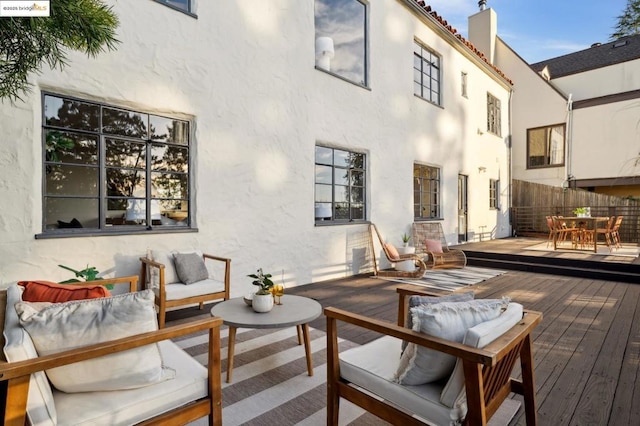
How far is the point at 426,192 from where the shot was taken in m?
8.72

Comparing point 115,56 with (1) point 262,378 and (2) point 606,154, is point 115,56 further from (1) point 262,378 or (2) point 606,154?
(2) point 606,154

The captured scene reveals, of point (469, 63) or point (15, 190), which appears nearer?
point (15, 190)

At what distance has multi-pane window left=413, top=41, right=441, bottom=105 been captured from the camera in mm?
8289

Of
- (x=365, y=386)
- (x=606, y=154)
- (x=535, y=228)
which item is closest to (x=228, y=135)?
(x=365, y=386)

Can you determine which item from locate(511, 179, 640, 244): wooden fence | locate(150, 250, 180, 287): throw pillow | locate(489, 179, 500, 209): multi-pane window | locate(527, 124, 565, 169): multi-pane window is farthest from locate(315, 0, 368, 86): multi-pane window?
locate(527, 124, 565, 169): multi-pane window

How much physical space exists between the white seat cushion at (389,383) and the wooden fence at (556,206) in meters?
11.6

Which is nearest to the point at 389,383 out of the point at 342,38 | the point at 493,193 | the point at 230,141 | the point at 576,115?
the point at 230,141

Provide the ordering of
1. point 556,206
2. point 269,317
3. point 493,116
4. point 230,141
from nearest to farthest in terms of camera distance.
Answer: point 269,317
point 230,141
point 556,206
point 493,116

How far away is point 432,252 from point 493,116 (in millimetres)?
7322

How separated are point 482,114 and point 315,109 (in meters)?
7.45

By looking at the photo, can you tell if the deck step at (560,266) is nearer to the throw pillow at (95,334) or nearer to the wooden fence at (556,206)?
the wooden fence at (556,206)

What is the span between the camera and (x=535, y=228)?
12305 millimetres

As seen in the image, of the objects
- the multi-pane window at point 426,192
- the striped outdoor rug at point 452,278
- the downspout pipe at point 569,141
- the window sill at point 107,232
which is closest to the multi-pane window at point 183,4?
the window sill at point 107,232

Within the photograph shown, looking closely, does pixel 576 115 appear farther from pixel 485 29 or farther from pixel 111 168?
pixel 111 168
